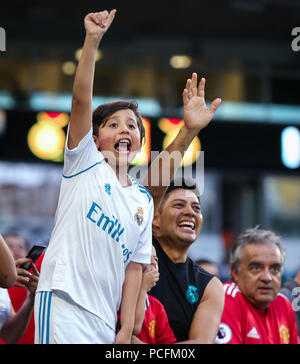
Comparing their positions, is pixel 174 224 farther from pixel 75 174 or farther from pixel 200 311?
pixel 75 174

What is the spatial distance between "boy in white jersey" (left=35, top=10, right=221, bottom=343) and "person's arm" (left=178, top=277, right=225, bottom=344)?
2.21ft

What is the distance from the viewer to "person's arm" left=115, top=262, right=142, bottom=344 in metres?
3.03

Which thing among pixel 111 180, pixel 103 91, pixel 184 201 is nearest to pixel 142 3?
pixel 103 91

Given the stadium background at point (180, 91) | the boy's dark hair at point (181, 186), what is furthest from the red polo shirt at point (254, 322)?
the stadium background at point (180, 91)

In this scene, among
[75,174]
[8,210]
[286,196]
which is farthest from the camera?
[286,196]

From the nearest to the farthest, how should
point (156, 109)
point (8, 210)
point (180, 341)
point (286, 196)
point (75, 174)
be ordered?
point (75, 174), point (180, 341), point (8, 210), point (156, 109), point (286, 196)

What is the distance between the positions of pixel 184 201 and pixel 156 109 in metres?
10.9

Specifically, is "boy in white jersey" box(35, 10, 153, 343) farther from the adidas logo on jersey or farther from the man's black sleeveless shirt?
the adidas logo on jersey

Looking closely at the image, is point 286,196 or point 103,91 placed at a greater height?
point 103,91

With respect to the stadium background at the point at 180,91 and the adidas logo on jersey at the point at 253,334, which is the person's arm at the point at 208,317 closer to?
the adidas logo on jersey at the point at 253,334

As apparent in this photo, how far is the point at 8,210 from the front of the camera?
1384 centimetres

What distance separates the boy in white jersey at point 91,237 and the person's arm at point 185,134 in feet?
1.65

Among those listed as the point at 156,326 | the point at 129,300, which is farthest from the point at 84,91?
the point at 156,326

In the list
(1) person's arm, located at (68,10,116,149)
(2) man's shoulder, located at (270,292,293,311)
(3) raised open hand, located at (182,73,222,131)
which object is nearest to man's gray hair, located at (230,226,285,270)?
(2) man's shoulder, located at (270,292,293,311)
